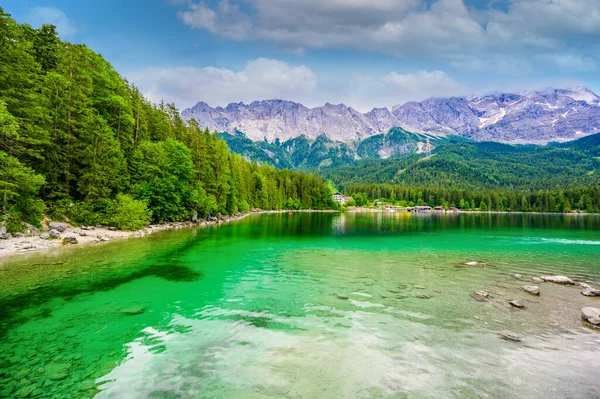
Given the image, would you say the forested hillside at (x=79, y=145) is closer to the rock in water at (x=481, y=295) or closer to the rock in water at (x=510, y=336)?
the rock in water at (x=510, y=336)

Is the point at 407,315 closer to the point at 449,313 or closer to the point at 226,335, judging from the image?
the point at 449,313

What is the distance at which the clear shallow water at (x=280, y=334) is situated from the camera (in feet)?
29.1

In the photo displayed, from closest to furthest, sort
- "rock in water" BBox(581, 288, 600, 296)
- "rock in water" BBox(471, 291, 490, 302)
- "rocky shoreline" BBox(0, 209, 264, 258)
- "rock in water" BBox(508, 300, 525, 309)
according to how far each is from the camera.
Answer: "rock in water" BBox(508, 300, 525, 309)
"rock in water" BBox(471, 291, 490, 302)
"rock in water" BBox(581, 288, 600, 296)
"rocky shoreline" BBox(0, 209, 264, 258)

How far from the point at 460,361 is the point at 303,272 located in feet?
48.6

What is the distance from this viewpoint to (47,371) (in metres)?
9.15

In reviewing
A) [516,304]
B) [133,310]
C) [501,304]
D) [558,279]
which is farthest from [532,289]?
[133,310]

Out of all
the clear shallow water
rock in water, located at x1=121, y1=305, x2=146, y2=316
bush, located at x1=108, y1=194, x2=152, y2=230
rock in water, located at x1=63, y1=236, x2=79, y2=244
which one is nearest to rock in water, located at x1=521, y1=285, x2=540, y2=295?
the clear shallow water

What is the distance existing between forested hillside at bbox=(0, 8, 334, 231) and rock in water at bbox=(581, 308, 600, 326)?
40987 mm

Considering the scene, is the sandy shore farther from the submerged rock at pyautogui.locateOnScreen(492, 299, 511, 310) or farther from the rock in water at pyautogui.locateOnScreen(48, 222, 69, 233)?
the submerged rock at pyautogui.locateOnScreen(492, 299, 511, 310)

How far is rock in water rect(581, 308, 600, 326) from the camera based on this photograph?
45.6 feet

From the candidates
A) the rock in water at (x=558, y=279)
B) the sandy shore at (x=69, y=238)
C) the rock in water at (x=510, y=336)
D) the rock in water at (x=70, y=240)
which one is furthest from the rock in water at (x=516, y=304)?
the rock in water at (x=70, y=240)

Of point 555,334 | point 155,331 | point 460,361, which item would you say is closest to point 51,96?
point 155,331

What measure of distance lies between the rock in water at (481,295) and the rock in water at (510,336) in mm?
4666

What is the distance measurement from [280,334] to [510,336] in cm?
938
